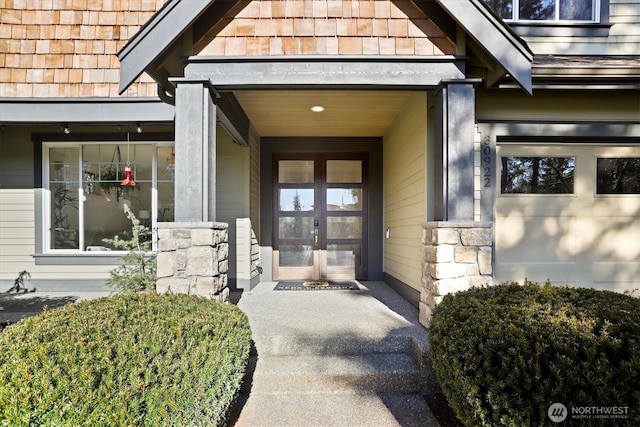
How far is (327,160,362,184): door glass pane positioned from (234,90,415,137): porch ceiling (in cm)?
53

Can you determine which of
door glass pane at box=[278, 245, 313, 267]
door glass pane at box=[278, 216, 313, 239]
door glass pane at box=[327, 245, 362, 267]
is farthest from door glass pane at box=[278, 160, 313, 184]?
door glass pane at box=[327, 245, 362, 267]

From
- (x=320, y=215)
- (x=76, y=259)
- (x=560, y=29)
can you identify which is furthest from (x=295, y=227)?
(x=560, y=29)

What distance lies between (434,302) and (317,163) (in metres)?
3.66

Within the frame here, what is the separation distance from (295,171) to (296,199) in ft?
1.73

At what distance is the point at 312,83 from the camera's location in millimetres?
3146

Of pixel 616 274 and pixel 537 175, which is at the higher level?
pixel 537 175

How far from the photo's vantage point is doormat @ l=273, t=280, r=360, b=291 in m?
5.20

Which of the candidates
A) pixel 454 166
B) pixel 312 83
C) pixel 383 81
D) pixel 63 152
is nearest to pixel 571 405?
pixel 454 166

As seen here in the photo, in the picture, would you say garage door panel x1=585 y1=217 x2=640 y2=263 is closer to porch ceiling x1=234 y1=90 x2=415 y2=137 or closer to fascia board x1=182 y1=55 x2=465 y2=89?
fascia board x1=182 y1=55 x2=465 y2=89

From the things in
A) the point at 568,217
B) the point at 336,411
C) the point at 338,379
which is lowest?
the point at 336,411

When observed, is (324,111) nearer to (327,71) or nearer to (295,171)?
(327,71)

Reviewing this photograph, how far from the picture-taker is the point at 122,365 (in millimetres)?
1646

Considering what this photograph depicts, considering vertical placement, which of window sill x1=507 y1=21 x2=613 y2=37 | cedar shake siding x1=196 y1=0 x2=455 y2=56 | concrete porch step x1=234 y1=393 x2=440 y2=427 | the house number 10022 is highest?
window sill x1=507 y1=21 x2=613 y2=37

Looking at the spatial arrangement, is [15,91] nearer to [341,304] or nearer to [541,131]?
[341,304]
